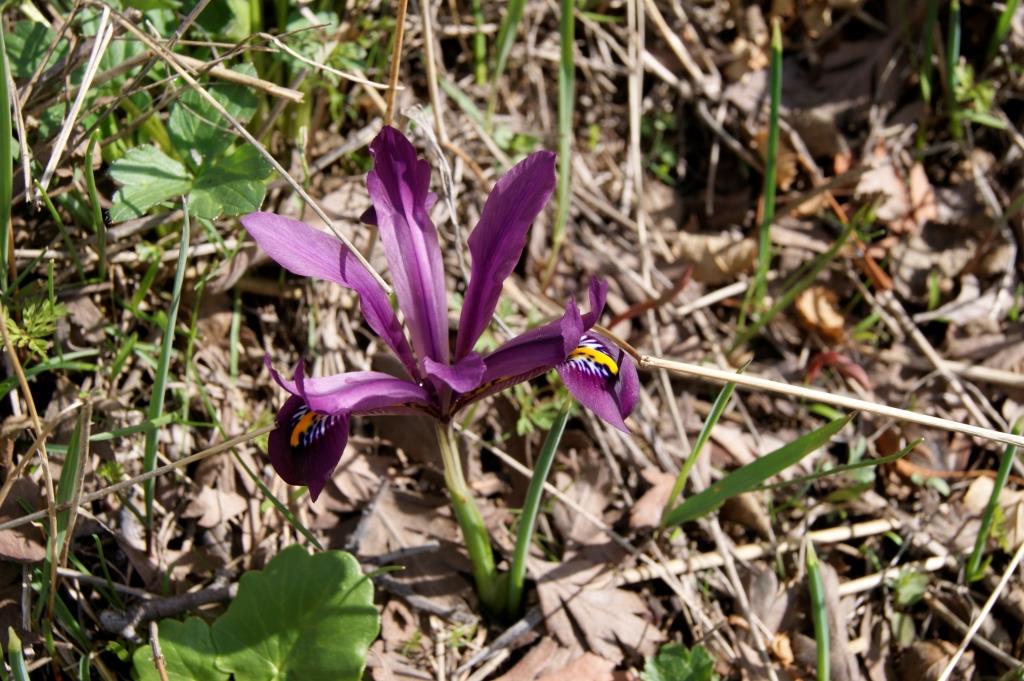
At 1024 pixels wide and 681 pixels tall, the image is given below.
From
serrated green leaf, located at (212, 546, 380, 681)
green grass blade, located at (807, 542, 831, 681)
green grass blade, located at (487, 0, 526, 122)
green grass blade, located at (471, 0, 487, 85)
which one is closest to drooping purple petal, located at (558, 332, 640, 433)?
serrated green leaf, located at (212, 546, 380, 681)

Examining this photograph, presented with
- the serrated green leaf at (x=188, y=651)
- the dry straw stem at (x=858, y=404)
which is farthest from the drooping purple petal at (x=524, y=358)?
the serrated green leaf at (x=188, y=651)

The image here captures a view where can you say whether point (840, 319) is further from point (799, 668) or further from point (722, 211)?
point (799, 668)

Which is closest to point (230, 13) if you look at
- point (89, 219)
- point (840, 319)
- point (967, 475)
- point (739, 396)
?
point (89, 219)

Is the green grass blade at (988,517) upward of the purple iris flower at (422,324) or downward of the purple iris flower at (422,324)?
downward

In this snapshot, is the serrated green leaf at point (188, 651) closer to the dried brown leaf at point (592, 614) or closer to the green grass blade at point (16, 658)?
the green grass blade at point (16, 658)

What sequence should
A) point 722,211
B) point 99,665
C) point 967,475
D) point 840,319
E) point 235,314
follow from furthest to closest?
point 722,211, point 840,319, point 967,475, point 235,314, point 99,665

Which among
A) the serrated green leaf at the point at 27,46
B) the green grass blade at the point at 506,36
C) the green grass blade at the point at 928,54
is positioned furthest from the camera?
the green grass blade at the point at 928,54

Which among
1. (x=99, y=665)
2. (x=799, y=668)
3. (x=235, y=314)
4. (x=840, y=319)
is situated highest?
(x=235, y=314)
